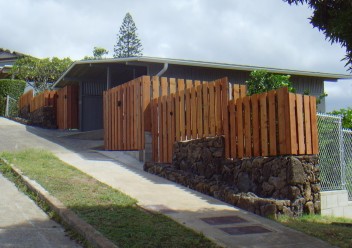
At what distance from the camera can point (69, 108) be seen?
796 inches

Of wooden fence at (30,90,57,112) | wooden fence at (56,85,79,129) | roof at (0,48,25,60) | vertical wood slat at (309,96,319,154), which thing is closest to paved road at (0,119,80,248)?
vertical wood slat at (309,96,319,154)

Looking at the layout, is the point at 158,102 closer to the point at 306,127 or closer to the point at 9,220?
the point at 306,127

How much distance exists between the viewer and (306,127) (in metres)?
8.27

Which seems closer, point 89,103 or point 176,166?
point 176,166

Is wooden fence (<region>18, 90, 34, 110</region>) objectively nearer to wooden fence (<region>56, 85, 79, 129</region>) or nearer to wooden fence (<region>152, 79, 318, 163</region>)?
wooden fence (<region>56, 85, 79, 129</region>)

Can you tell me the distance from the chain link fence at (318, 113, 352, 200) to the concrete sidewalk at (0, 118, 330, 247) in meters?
2.28

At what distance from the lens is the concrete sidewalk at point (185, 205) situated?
618 cm

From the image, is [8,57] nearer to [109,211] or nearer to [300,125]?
[109,211]

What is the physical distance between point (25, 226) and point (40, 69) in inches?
848

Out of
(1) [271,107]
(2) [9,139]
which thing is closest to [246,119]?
(1) [271,107]

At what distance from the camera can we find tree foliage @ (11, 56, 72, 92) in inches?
1043

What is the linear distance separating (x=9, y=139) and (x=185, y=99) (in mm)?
7966

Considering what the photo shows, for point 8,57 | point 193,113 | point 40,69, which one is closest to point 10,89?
point 40,69

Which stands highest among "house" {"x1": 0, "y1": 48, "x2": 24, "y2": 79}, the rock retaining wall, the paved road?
"house" {"x1": 0, "y1": 48, "x2": 24, "y2": 79}
